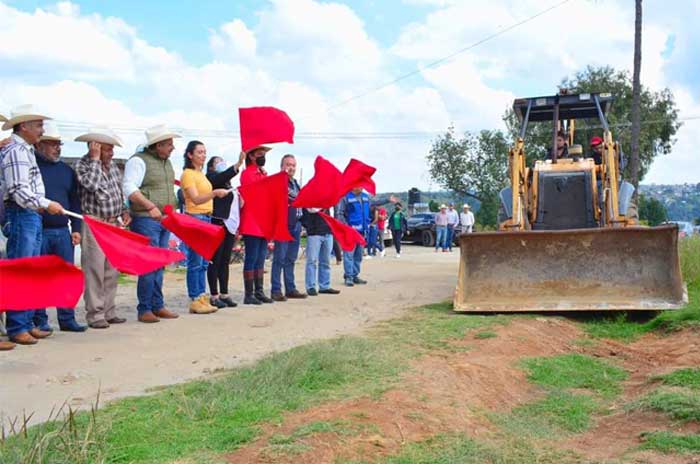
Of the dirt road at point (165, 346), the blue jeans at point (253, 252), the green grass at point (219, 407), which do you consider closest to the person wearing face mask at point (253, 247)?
the blue jeans at point (253, 252)

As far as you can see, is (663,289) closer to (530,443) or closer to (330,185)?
(330,185)

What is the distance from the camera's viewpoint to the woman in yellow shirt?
834 cm

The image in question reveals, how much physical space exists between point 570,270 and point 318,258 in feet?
11.5

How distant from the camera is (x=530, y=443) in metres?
4.11

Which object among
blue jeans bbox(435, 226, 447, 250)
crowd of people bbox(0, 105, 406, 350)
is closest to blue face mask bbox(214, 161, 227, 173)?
crowd of people bbox(0, 105, 406, 350)

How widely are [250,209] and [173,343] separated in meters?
2.36

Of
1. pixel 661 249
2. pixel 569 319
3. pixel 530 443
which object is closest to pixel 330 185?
pixel 569 319

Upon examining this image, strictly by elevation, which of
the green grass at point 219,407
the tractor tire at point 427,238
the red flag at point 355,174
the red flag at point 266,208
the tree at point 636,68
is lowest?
the tractor tire at point 427,238

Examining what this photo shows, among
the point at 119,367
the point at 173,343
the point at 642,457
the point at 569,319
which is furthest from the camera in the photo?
the point at 569,319

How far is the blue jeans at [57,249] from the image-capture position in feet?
23.3

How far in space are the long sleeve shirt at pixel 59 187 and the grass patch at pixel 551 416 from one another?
14.9 ft

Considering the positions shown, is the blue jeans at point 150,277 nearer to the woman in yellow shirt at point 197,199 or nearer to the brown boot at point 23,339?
the woman in yellow shirt at point 197,199

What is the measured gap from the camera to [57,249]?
7.17 m

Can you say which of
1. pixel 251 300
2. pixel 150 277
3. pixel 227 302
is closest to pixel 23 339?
pixel 150 277
